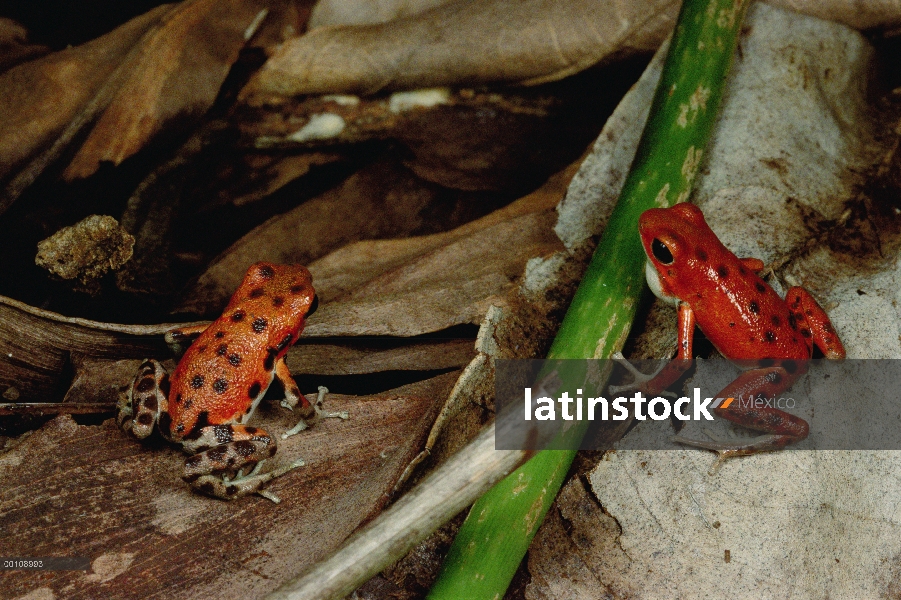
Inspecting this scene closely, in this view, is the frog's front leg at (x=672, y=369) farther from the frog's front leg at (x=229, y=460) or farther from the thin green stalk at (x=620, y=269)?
the frog's front leg at (x=229, y=460)

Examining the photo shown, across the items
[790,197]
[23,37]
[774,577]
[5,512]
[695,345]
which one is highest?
[23,37]

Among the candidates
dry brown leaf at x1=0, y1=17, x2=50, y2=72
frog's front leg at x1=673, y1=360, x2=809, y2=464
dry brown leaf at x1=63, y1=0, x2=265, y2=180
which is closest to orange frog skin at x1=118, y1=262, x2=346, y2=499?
dry brown leaf at x1=63, y1=0, x2=265, y2=180

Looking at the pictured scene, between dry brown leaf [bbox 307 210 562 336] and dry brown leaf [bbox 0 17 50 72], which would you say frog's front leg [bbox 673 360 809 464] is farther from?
dry brown leaf [bbox 0 17 50 72]

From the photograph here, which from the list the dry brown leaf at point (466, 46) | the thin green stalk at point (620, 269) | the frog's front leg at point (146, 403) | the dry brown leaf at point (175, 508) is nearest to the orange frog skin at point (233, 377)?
the frog's front leg at point (146, 403)

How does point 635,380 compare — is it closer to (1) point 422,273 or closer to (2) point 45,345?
(1) point 422,273

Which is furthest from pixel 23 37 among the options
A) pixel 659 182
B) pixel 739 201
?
pixel 739 201

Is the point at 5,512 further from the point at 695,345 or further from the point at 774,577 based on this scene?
the point at 695,345

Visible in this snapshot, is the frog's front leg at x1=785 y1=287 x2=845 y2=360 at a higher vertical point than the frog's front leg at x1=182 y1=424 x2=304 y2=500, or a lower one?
lower
